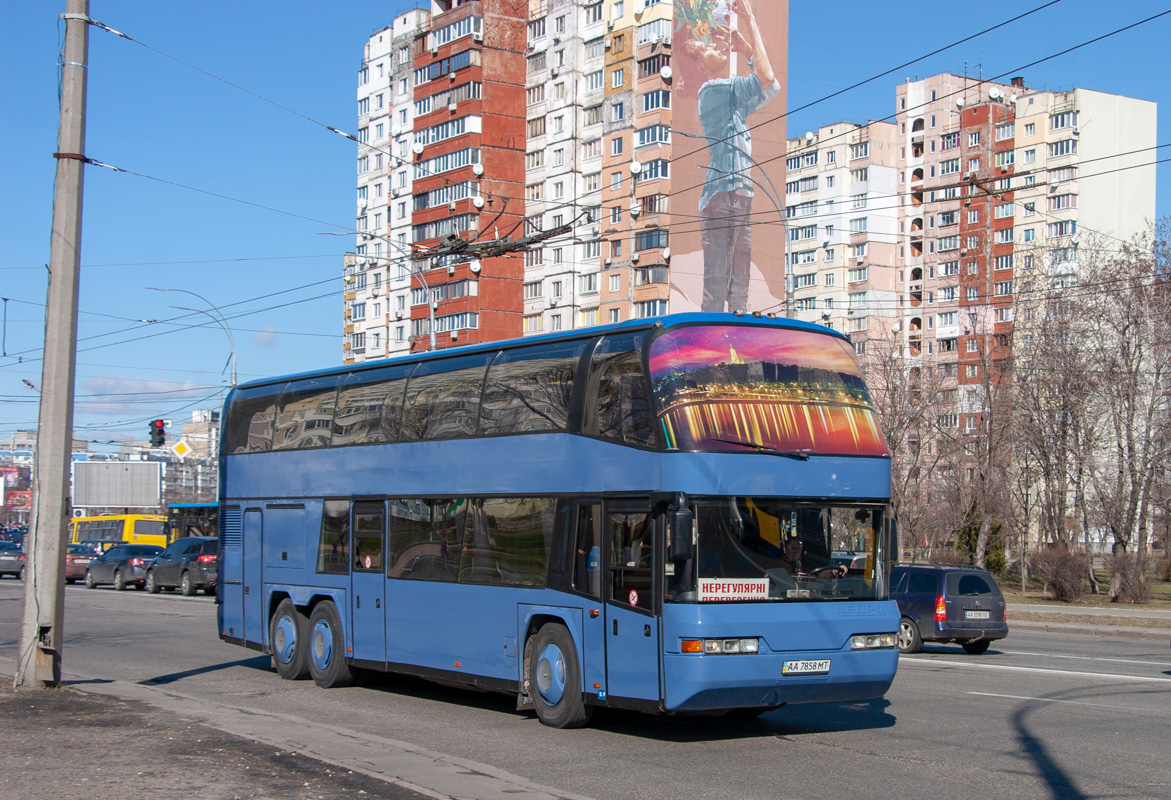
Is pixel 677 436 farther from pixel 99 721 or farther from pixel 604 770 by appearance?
pixel 99 721

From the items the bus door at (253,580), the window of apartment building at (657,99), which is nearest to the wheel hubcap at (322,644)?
the bus door at (253,580)

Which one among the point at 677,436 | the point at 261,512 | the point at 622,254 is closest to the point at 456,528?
the point at 677,436

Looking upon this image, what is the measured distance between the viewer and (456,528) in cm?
1222

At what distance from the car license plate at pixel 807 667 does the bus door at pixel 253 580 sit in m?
8.15

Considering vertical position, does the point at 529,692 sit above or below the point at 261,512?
below

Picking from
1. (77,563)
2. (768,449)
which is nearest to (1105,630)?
(768,449)

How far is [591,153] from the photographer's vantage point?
230ft

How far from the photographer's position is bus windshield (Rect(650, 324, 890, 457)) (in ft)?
32.3

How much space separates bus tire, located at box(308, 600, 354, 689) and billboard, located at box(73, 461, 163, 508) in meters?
57.1

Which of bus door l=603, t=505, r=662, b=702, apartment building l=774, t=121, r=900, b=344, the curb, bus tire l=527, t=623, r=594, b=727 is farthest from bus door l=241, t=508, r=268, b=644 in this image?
apartment building l=774, t=121, r=900, b=344

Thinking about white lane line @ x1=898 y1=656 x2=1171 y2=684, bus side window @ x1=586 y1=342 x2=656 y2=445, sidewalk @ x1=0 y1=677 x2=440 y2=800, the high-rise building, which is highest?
the high-rise building

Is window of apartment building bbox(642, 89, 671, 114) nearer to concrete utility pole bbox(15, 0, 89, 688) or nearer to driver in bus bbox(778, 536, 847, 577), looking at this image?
concrete utility pole bbox(15, 0, 89, 688)

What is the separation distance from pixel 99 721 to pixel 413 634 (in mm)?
3484

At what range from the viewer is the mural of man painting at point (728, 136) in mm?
67062
